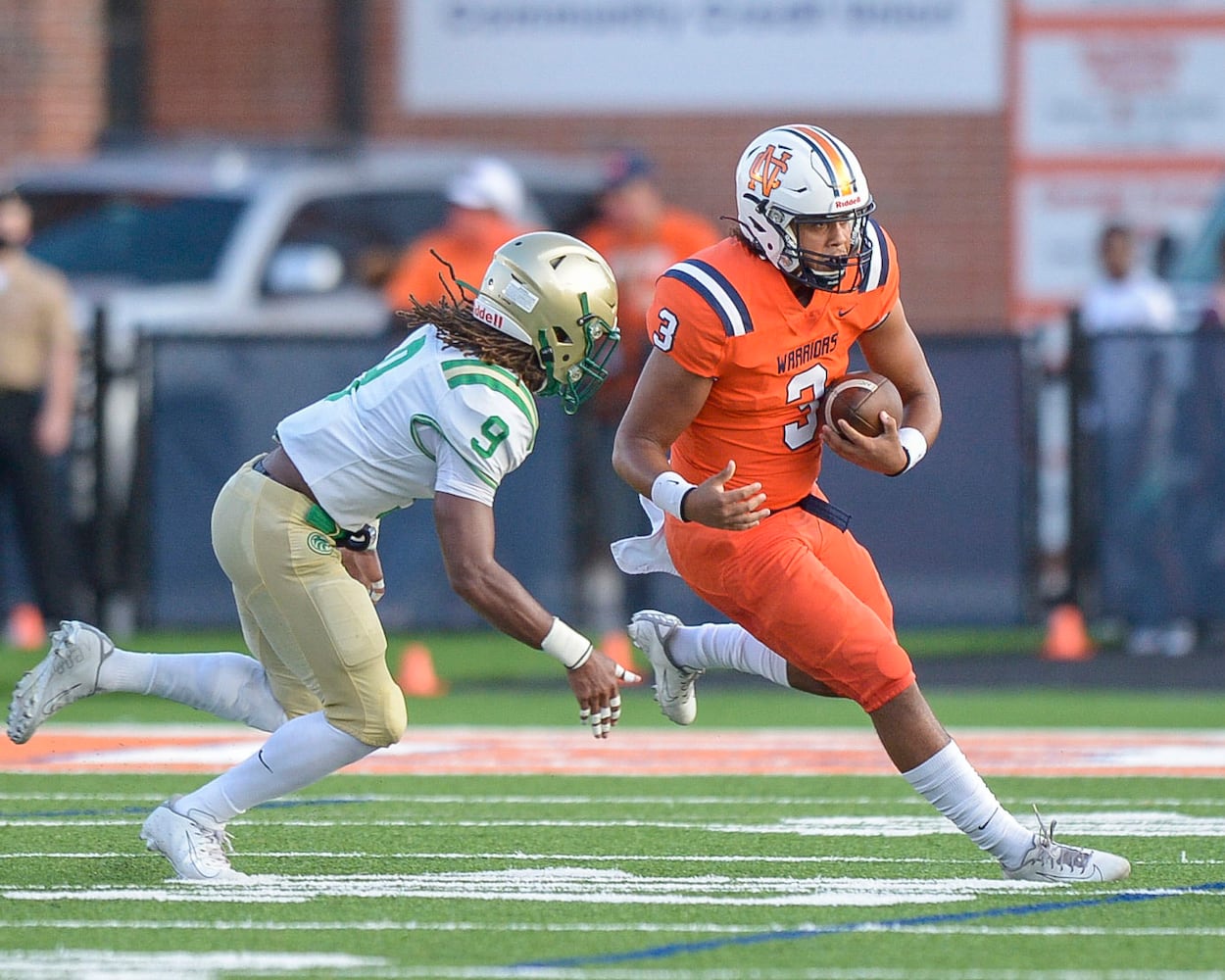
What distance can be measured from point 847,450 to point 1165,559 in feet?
20.8

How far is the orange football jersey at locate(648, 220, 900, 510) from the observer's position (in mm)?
6016

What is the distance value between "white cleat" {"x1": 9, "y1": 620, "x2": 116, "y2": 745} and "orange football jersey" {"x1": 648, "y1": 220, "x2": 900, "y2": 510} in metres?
1.58

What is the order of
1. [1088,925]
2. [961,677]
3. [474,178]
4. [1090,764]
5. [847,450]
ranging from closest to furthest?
[1088,925]
[847,450]
[1090,764]
[961,677]
[474,178]

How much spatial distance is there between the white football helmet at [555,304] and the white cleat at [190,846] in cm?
134

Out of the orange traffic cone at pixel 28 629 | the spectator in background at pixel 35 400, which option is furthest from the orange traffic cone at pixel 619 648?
the orange traffic cone at pixel 28 629

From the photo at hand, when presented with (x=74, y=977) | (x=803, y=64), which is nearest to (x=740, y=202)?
(x=74, y=977)

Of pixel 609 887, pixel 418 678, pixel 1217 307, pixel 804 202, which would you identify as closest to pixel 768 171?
pixel 804 202

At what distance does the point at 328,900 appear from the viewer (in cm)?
563

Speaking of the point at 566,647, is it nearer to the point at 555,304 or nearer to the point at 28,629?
the point at 555,304

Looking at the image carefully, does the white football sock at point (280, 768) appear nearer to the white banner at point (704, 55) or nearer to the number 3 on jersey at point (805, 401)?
the number 3 on jersey at point (805, 401)

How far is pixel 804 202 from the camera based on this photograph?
5.94 metres

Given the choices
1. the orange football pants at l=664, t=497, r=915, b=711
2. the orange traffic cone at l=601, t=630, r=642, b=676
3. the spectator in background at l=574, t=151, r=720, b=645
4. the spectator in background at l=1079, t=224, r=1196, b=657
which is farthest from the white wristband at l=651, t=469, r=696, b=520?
the spectator in background at l=1079, t=224, r=1196, b=657

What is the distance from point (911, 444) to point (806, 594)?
0.50 metres

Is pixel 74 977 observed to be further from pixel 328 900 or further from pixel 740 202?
pixel 740 202
